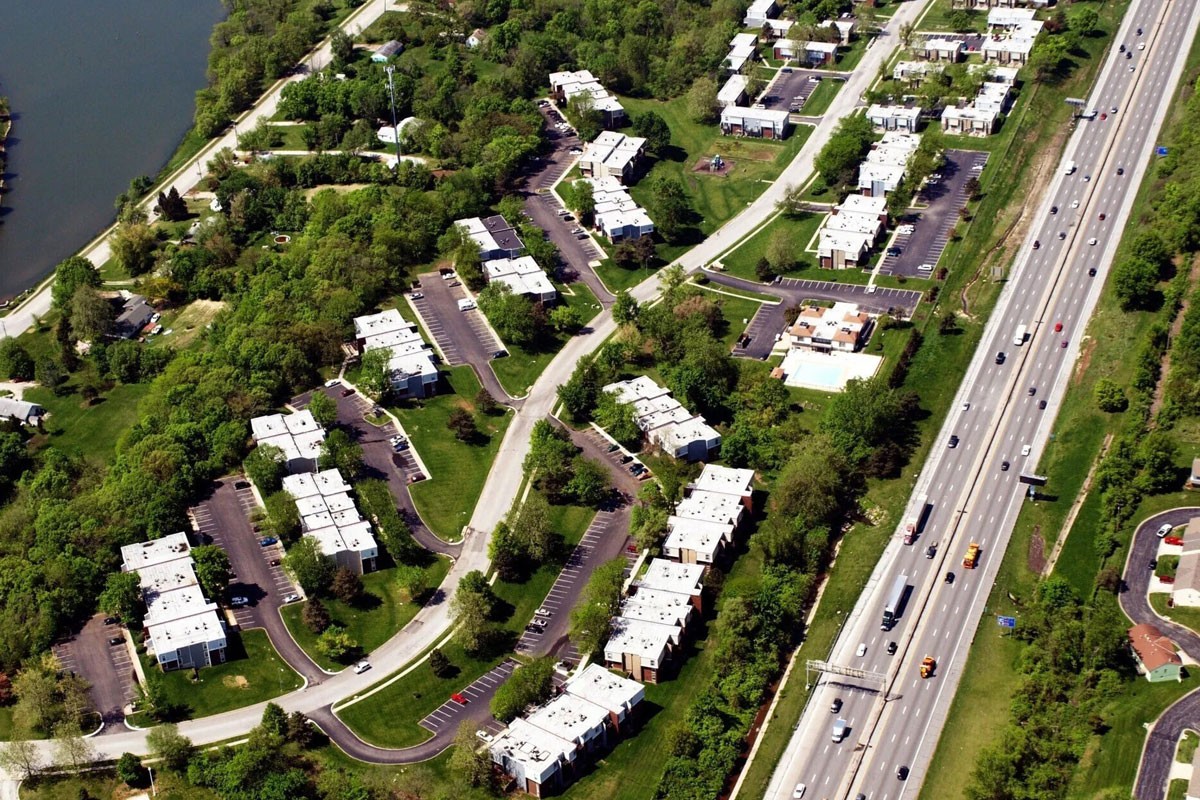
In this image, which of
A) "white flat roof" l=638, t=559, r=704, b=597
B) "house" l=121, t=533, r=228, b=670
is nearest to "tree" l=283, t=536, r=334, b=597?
"house" l=121, t=533, r=228, b=670

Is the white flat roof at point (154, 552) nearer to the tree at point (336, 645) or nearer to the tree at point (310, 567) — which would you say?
the tree at point (310, 567)

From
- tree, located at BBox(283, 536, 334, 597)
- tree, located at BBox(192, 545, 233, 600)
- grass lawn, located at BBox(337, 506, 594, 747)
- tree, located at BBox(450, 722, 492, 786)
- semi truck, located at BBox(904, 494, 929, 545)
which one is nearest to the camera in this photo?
tree, located at BBox(450, 722, 492, 786)

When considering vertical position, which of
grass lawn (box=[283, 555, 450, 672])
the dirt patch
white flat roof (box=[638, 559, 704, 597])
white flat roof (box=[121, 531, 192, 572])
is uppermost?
white flat roof (box=[121, 531, 192, 572])

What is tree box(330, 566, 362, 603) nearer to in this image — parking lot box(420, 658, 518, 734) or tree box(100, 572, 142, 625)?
parking lot box(420, 658, 518, 734)

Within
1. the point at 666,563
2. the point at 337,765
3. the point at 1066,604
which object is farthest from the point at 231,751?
the point at 1066,604

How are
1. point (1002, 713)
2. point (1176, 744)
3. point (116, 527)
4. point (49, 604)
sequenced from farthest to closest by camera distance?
1. point (116, 527)
2. point (49, 604)
3. point (1002, 713)
4. point (1176, 744)

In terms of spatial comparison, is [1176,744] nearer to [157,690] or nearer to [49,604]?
[157,690]

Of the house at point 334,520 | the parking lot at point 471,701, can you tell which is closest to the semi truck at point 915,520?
the parking lot at point 471,701
